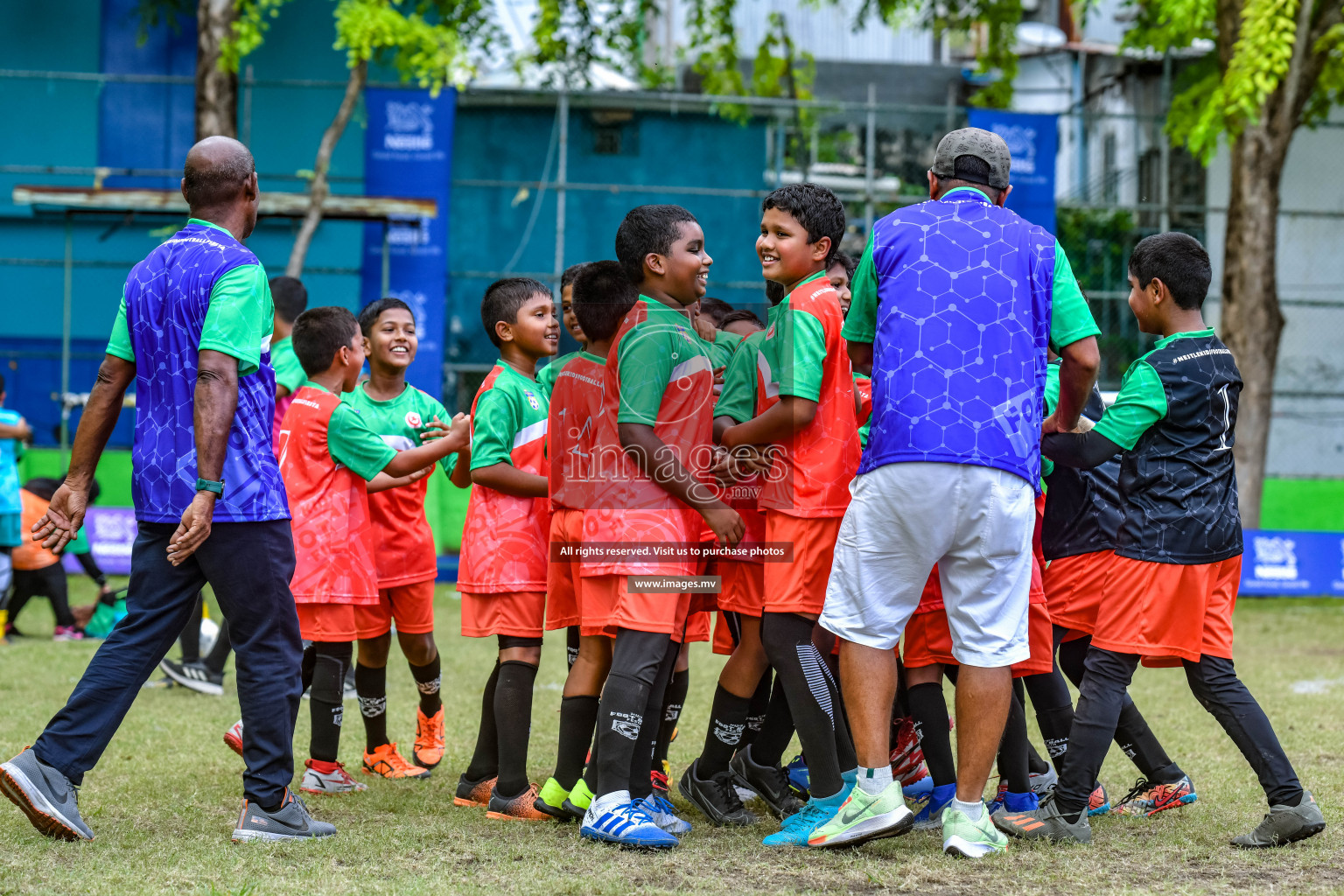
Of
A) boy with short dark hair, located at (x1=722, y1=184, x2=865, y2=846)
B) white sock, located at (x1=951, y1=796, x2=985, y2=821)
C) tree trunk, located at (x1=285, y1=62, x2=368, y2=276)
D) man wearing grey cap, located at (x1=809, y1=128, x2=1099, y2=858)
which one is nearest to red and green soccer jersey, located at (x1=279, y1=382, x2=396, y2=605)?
boy with short dark hair, located at (x1=722, y1=184, x2=865, y2=846)

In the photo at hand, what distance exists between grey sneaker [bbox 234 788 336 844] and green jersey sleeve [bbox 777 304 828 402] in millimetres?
1915

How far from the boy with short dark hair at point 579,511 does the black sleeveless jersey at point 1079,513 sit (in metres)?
1.61

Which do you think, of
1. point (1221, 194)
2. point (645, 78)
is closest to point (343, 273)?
point (645, 78)

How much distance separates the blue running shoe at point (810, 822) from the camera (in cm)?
388

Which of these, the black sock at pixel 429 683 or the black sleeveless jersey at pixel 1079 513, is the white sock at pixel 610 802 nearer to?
the black sock at pixel 429 683

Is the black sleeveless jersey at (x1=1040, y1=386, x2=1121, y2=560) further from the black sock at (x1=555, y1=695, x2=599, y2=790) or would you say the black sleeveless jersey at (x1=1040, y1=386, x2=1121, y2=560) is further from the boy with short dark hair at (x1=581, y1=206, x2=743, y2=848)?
the black sock at (x1=555, y1=695, x2=599, y2=790)

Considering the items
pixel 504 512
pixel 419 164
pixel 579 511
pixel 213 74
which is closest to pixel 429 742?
pixel 504 512

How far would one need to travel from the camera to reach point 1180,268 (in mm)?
4230

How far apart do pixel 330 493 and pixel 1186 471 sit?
9.90ft

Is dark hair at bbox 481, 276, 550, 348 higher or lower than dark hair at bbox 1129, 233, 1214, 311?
lower

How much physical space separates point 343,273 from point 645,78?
5.35 metres

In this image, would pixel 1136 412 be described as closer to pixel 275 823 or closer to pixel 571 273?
pixel 571 273

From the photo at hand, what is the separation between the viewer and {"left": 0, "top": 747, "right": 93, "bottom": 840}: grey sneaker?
3688mm

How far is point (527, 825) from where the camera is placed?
4180 mm
